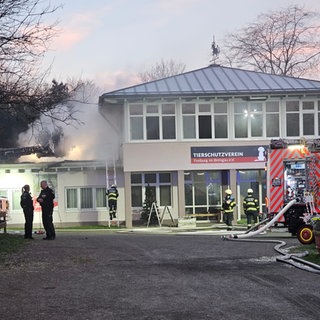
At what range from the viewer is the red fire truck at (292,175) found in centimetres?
1605

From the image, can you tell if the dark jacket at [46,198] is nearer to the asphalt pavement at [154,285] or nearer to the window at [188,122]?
the asphalt pavement at [154,285]

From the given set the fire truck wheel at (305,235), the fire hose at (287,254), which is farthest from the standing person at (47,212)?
the fire truck wheel at (305,235)

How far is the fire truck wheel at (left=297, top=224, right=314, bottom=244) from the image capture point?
14359 mm

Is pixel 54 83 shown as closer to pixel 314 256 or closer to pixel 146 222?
pixel 314 256

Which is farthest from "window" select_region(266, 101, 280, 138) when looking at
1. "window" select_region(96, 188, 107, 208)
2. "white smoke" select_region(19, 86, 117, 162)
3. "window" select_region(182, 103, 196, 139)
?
"window" select_region(96, 188, 107, 208)

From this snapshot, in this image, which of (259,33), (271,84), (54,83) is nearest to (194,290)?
(54,83)

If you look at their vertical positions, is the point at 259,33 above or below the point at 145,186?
above

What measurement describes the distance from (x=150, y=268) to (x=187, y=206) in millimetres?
21001

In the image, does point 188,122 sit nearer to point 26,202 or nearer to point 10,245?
point 26,202

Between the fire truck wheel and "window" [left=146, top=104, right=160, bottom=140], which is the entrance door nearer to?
"window" [left=146, top=104, right=160, bottom=140]

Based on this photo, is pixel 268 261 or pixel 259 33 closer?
pixel 268 261

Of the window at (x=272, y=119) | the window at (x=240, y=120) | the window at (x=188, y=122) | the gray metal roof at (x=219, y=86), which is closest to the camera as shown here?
the gray metal roof at (x=219, y=86)

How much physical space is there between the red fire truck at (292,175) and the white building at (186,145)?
12.2 metres

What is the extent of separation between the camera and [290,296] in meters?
7.39
